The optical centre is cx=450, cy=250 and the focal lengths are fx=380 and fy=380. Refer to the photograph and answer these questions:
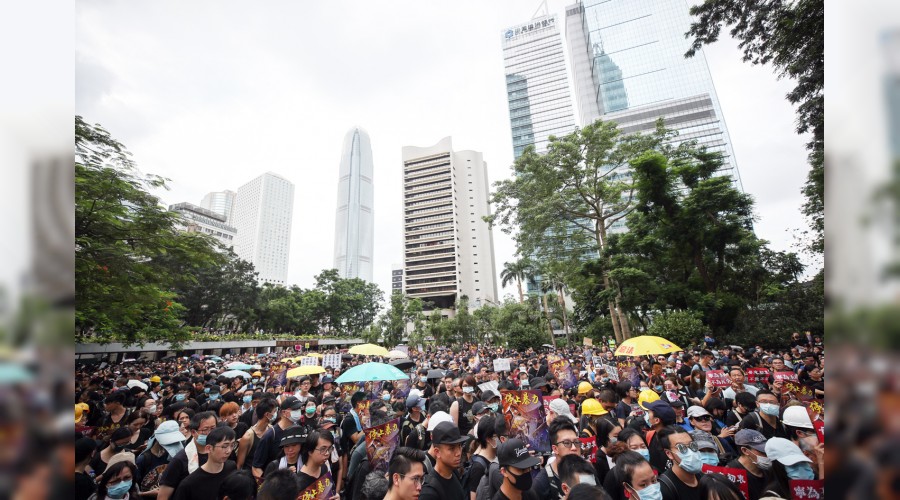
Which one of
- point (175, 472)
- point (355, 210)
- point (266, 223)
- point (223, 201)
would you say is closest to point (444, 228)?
point (266, 223)

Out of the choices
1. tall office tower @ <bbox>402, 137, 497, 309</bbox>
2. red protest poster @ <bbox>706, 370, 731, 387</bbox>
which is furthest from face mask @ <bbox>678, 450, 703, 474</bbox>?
tall office tower @ <bbox>402, 137, 497, 309</bbox>

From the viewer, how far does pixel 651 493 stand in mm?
3268

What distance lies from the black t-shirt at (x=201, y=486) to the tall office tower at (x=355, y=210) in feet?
490

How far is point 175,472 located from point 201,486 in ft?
1.60

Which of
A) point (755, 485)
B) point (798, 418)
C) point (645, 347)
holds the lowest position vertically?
point (755, 485)

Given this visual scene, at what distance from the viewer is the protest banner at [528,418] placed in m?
5.22

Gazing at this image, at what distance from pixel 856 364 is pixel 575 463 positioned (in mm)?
3449

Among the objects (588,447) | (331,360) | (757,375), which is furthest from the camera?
(331,360)

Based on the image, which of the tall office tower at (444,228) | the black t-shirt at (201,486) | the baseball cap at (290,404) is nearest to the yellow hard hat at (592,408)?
the baseball cap at (290,404)

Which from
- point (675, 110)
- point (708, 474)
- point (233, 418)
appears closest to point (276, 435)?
point (233, 418)

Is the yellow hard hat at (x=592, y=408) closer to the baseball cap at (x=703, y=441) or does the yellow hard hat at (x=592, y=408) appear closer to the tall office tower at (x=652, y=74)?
the baseball cap at (x=703, y=441)

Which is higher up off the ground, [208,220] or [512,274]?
[208,220]

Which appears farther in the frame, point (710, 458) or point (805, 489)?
point (710, 458)

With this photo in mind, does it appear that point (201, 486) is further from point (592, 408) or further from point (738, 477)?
point (738, 477)
